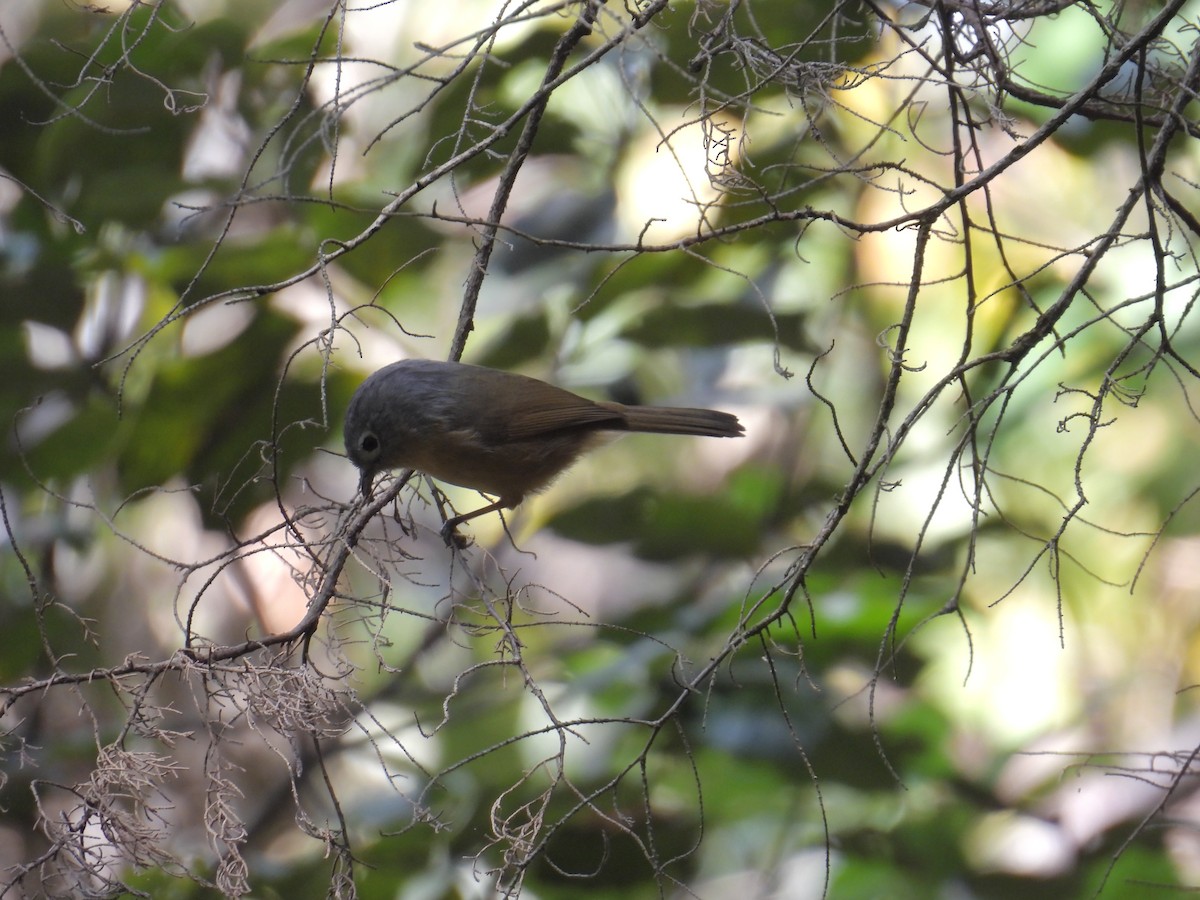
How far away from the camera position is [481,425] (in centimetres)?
241

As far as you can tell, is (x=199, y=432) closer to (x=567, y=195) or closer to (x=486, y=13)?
(x=567, y=195)

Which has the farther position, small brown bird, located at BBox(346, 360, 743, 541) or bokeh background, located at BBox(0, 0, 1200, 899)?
bokeh background, located at BBox(0, 0, 1200, 899)

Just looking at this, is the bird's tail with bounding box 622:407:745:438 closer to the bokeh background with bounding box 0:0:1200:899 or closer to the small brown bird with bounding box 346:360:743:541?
the small brown bird with bounding box 346:360:743:541

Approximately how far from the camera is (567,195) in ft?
11.2

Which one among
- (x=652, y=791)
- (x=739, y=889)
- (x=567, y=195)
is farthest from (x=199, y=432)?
(x=739, y=889)

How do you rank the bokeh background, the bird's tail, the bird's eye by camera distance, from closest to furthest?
the bird's eye → the bird's tail → the bokeh background

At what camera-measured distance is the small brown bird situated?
223cm

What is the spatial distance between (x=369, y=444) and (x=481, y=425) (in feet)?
1.01

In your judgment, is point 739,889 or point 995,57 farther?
point 739,889

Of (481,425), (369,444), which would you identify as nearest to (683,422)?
(481,425)

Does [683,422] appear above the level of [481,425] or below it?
above

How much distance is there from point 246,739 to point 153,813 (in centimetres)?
228

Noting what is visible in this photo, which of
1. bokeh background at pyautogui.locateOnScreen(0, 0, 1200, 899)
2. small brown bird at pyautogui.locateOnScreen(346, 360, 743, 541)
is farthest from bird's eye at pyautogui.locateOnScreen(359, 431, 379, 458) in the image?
bokeh background at pyautogui.locateOnScreen(0, 0, 1200, 899)

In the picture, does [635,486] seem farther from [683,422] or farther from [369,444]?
[369,444]
